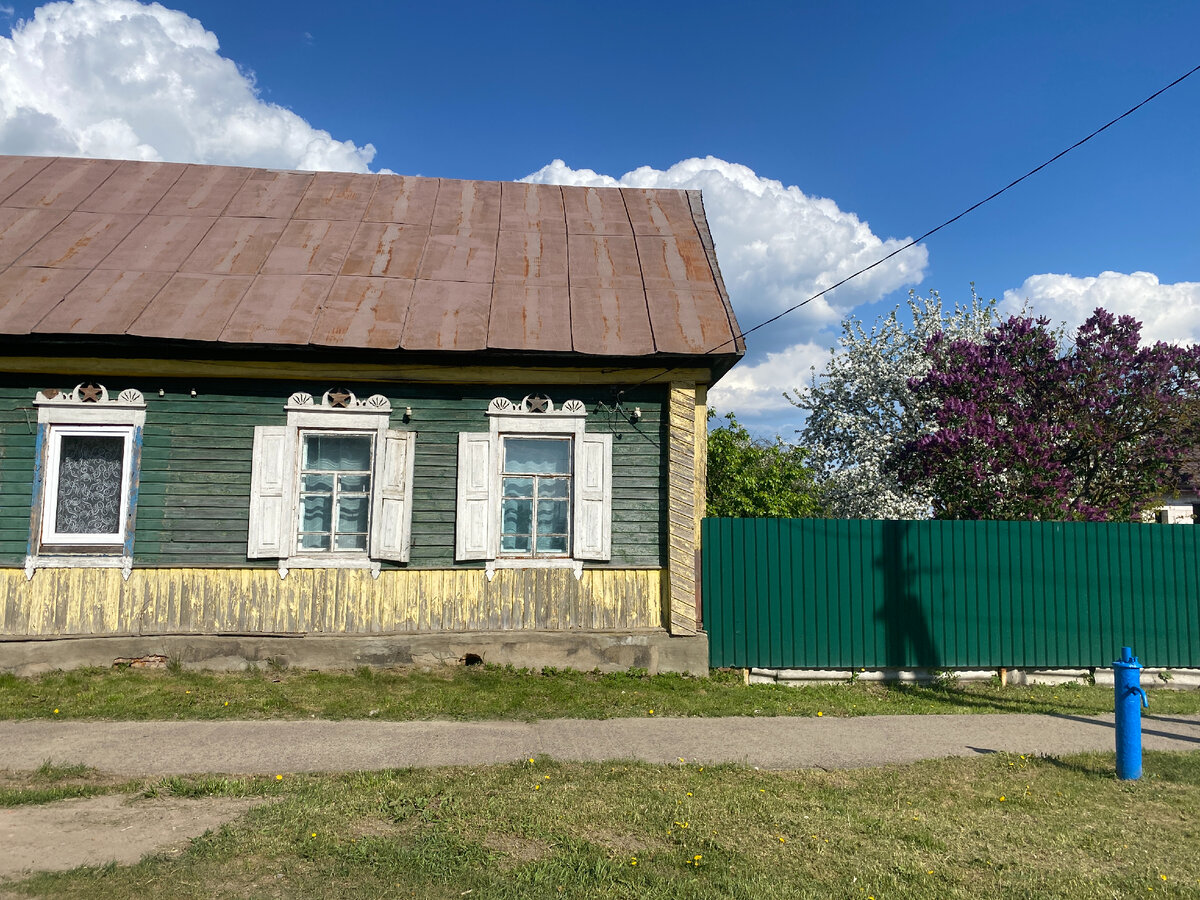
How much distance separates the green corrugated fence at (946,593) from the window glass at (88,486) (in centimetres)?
665

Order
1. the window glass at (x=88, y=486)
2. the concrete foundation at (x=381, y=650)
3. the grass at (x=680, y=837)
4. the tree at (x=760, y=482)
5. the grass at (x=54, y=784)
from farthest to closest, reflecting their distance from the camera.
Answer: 1. the tree at (x=760, y=482)
2. the window glass at (x=88, y=486)
3. the concrete foundation at (x=381, y=650)
4. the grass at (x=54, y=784)
5. the grass at (x=680, y=837)

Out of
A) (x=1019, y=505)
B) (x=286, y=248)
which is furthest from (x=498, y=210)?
(x=1019, y=505)

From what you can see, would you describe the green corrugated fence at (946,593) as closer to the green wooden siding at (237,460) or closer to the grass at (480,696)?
the grass at (480,696)

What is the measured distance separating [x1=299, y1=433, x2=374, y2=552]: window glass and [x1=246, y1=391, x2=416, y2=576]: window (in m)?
0.01

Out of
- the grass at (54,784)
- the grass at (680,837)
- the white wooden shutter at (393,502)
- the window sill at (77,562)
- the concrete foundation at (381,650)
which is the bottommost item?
the grass at (54,784)

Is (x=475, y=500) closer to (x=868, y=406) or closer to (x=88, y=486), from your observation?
(x=88, y=486)

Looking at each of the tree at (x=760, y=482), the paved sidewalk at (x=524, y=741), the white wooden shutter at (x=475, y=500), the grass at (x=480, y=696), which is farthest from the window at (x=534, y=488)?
the tree at (x=760, y=482)

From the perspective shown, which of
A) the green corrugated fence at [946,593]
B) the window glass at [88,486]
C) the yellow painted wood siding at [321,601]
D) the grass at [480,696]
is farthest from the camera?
the green corrugated fence at [946,593]

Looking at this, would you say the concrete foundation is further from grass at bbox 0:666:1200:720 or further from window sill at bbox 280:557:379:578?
window sill at bbox 280:557:379:578

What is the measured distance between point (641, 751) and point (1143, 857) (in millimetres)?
3243

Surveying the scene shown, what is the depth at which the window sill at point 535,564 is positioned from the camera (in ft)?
28.5

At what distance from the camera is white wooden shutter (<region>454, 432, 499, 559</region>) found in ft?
28.3

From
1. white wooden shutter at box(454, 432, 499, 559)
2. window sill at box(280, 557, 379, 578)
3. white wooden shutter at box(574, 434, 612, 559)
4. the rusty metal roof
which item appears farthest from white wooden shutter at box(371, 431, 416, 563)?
white wooden shutter at box(574, 434, 612, 559)

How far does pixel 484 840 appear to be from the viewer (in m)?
4.22
